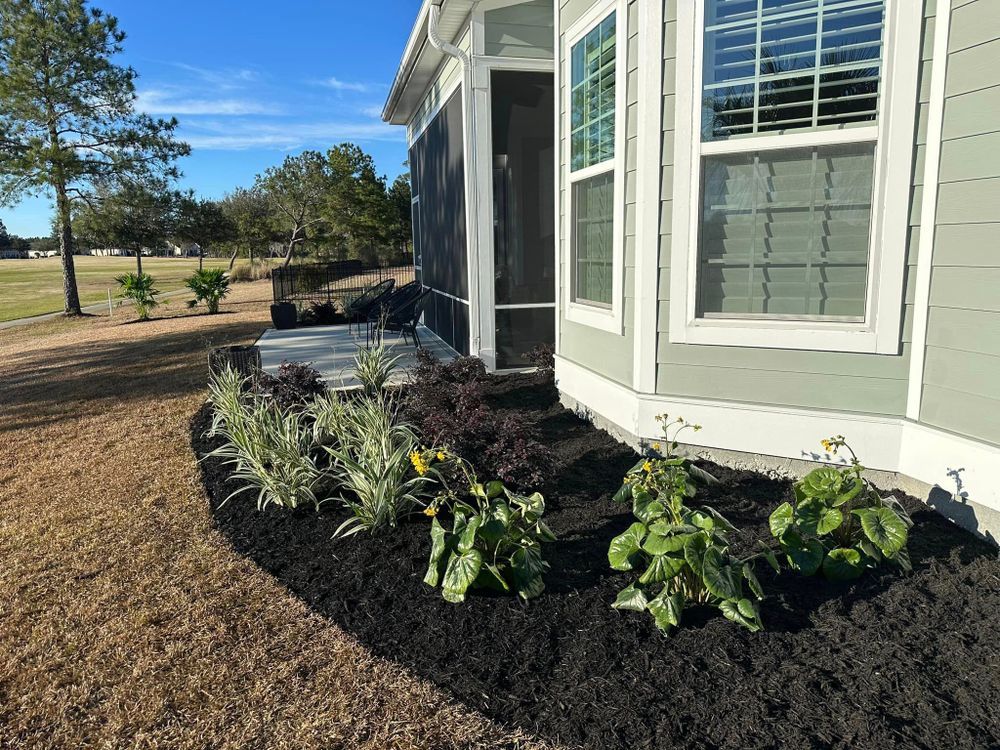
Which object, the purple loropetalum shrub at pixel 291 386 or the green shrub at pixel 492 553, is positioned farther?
the purple loropetalum shrub at pixel 291 386

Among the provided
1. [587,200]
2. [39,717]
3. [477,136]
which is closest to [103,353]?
[477,136]

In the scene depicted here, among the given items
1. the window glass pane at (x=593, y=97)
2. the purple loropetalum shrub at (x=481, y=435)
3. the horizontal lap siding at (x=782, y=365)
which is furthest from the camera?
the window glass pane at (x=593, y=97)

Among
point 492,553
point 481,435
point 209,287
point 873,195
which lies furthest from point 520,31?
point 209,287

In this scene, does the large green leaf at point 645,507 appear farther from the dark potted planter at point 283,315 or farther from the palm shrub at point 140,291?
the palm shrub at point 140,291

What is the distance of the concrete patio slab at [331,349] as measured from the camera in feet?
24.8

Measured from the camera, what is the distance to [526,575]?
9.04ft

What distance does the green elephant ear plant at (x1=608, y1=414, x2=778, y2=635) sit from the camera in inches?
95.8

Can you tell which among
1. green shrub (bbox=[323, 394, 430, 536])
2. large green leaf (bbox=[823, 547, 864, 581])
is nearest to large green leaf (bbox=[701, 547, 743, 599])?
large green leaf (bbox=[823, 547, 864, 581])

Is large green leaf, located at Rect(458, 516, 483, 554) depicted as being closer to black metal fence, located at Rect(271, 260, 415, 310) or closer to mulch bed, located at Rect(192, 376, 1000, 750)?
mulch bed, located at Rect(192, 376, 1000, 750)

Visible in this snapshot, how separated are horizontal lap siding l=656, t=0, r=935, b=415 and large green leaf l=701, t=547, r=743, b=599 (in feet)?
5.25

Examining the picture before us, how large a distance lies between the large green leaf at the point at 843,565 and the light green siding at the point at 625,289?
1808 millimetres

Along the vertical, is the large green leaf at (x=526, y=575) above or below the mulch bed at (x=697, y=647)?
above

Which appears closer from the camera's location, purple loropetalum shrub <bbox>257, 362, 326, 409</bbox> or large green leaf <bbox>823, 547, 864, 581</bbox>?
large green leaf <bbox>823, 547, 864, 581</bbox>

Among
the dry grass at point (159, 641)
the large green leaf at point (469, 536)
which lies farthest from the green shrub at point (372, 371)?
the large green leaf at point (469, 536)
